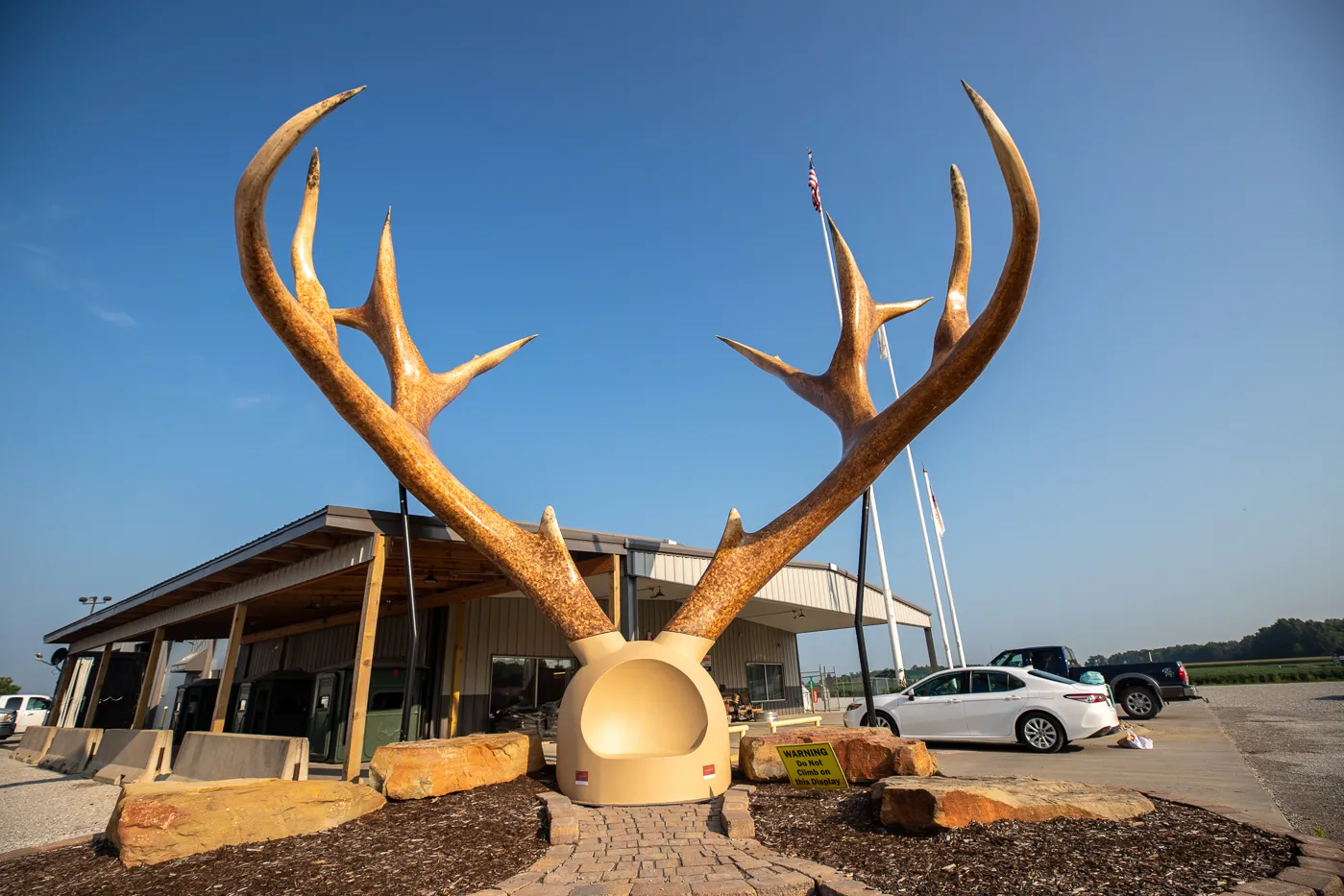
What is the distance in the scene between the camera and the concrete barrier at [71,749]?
530 inches

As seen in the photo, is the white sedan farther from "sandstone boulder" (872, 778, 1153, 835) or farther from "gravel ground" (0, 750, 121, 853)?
"gravel ground" (0, 750, 121, 853)

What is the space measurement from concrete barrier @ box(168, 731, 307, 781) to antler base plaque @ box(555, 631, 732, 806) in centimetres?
338

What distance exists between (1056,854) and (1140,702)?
13.0 metres

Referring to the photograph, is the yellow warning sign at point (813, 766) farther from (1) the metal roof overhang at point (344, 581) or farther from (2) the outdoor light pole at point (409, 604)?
(1) the metal roof overhang at point (344, 581)

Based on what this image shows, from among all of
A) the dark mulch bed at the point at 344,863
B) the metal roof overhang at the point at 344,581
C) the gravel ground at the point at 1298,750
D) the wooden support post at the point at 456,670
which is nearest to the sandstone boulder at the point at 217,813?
the dark mulch bed at the point at 344,863

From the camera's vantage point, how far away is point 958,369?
7531 mm

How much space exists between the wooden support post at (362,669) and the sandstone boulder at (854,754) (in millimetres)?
4700

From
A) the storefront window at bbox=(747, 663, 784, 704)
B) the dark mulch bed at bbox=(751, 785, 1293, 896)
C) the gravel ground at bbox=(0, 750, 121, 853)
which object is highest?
the storefront window at bbox=(747, 663, 784, 704)

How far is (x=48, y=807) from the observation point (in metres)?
9.22

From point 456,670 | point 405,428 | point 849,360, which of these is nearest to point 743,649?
point 456,670

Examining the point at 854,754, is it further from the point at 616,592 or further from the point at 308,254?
the point at 308,254

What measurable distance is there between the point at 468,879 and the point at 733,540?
4.92 metres

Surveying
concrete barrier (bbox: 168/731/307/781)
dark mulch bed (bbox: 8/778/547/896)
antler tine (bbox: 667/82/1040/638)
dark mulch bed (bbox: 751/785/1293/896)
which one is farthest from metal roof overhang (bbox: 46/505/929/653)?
dark mulch bed (bbox: 751/785/1293/896)

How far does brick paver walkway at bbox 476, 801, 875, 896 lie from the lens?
393 cm
